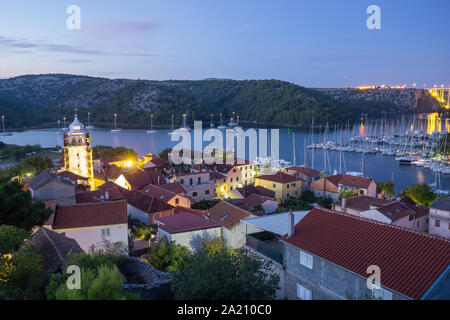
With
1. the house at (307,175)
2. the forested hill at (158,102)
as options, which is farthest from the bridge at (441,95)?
the house at (307,175)

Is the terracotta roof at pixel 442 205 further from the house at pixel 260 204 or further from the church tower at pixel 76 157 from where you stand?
the church tower at pixel 76 157

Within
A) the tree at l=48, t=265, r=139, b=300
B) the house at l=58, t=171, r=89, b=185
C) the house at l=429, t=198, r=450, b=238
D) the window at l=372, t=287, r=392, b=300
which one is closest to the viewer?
the tree at l=48, t=265, r=139, b=300

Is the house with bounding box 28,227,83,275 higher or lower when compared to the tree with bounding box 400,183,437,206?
higher

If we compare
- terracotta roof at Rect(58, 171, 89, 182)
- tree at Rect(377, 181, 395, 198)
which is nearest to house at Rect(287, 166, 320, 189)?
tree at Rect(377, 181, 395, 198)

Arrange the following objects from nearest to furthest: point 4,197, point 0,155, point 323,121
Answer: point 4,197 → point 0,155 → point 323,121

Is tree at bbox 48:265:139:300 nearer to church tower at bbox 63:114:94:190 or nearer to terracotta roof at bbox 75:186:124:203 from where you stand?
terracotta roof at bbox 75:186:124:203

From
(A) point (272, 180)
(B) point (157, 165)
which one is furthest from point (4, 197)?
(B) point (157, 165)

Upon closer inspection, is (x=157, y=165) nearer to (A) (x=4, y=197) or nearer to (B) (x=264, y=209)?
(B) (x=264, y=209)
